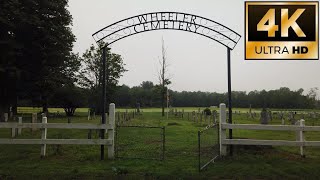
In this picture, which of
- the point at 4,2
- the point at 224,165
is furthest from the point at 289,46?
the point at 4,2

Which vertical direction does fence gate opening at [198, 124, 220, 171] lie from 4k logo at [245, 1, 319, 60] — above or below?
below

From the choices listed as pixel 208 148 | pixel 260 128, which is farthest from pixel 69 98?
pixel 260 128

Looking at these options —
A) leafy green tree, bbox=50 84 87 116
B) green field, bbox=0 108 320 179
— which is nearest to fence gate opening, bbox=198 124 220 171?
green field, bbox=0 108 320 179

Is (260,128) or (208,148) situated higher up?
(260,128)

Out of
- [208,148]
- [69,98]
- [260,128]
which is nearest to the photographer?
[260,128]

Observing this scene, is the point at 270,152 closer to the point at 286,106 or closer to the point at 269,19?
the point at 269,19

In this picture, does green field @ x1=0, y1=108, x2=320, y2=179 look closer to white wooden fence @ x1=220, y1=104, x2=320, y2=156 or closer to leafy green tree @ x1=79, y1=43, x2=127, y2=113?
white wooden fence @ x1=220, y1=104, x2=320, y2=156

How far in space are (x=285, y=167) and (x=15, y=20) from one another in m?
31.5

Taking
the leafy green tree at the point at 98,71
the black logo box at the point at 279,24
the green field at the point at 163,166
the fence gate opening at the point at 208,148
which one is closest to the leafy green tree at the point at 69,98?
the leafy green tree at the point at 98,71

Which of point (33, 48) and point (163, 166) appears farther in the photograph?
point (33, 48)

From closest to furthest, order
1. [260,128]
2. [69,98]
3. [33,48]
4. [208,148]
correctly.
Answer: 1. [260,128]
2. [208,148]
3. [33,48]
4. [69,98]

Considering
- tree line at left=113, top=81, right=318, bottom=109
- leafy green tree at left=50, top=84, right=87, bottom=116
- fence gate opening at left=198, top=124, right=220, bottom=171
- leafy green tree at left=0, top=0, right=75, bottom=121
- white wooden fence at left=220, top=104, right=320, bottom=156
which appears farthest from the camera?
tree line at left=113, top=81, right=318, bottom=109

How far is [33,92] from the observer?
1459 inches

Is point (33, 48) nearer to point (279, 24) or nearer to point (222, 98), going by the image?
point (279, 24)
